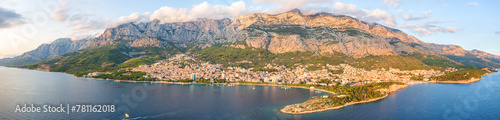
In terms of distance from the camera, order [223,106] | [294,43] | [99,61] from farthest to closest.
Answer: [294,43] < [99,61] < [223,106]

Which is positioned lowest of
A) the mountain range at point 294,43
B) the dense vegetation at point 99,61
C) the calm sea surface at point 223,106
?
the calm sea surface at point 223,106

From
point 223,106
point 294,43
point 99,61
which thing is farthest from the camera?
point 294,43

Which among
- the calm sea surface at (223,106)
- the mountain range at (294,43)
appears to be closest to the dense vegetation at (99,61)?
the mountain range at (294,43)

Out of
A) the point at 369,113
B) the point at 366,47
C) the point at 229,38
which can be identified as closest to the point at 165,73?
the point at 369,113

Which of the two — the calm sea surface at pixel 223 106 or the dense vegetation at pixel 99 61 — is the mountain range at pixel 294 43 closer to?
the dense vegetation at pixel 99 61

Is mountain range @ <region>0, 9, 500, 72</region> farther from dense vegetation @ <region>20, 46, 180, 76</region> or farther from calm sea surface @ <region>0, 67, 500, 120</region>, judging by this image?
calm sea surface @ <region>0, 67, 500, 120</region>

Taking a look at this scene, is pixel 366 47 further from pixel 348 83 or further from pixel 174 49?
pixel 174 49

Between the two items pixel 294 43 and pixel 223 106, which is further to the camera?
pixel 294 43

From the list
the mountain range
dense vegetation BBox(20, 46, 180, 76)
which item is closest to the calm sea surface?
A: dense vegetation BBox(20, 46, 180, 76)

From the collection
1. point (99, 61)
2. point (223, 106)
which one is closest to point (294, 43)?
point (99, 61)

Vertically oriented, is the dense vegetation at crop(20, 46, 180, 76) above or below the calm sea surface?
above

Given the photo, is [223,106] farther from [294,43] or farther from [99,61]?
[99,61]
